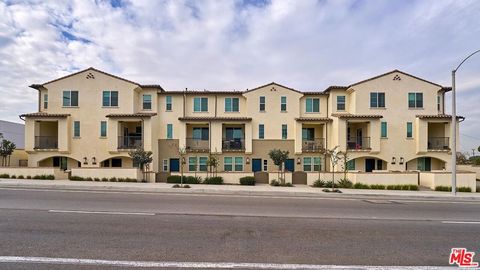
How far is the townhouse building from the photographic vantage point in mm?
26672

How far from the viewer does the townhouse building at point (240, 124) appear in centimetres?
2667

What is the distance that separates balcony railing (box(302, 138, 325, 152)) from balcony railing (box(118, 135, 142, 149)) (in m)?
16.9

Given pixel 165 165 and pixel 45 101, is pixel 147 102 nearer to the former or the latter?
pixel 165 165

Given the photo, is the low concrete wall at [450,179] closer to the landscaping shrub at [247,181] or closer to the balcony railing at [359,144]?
the balcony railing at [359,144]

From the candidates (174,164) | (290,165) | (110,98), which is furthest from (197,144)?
(110,98)

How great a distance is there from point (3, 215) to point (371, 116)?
27653 mm

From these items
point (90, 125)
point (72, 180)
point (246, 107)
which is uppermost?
point (246, 107)

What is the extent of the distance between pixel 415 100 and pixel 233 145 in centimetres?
1947

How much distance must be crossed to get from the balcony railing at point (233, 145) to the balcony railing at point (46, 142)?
17.0m

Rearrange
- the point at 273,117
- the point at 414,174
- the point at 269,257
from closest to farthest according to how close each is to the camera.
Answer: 1. the point at 269,257
2. the point at 414,174
3. the point at 273,117

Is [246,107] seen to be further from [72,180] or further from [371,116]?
[72,180]

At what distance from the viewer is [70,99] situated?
27.5m

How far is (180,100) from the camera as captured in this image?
28562 mm

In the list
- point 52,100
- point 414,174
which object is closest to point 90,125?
point 52,100
